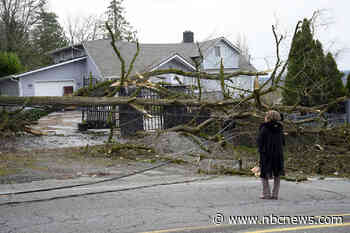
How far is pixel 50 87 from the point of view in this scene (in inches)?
1169

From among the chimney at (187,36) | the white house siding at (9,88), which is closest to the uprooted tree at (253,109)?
the white house siding at (9,88)

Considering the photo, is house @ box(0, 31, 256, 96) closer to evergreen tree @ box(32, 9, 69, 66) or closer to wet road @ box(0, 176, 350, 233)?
evergreen tree @ box(32, 9, 69, 66)

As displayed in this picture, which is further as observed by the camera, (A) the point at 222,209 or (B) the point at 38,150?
(B) the point at 38,150

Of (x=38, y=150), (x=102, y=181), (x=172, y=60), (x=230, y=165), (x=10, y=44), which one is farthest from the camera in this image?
(x=10, y=44)

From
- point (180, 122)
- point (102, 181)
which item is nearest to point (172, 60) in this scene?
point (180, 122)

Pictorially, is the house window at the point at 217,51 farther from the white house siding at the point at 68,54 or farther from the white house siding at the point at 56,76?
the white house siding at the point at 68,54

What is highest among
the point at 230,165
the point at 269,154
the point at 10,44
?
the point at 10,44

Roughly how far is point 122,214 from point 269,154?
2.49 metres

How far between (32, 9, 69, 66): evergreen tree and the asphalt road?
39591 millimetres

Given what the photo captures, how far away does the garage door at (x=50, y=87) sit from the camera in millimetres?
29141

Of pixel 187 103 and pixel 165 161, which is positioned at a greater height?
pixel 187 103

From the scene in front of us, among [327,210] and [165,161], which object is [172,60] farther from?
[327,210]

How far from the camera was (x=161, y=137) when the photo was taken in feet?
39.8

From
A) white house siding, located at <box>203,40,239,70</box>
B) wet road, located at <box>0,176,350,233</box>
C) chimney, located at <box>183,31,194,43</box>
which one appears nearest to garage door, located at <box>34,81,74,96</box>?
white house siding, located at <box>203,40,239,70</box>
